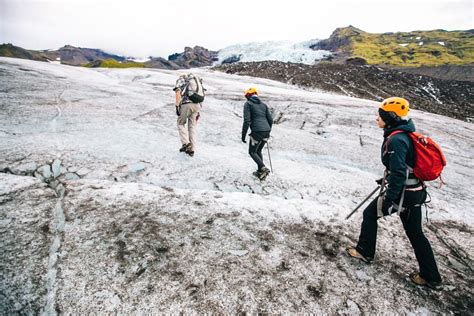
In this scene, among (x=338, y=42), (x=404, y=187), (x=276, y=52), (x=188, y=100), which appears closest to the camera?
(x=404, y=187)

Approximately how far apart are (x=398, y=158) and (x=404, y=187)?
0.56 metres

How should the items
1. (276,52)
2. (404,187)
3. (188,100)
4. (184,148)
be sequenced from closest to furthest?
(404,187) → (188,100) → (184,148) → (276,52)

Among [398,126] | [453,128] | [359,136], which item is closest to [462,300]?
[398,126]

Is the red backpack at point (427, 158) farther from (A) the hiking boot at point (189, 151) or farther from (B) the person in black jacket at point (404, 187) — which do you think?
(A) the hiking boot at point (189, 151)

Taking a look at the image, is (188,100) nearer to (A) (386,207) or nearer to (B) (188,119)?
(B) (188,119)

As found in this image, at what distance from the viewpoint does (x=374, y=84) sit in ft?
152

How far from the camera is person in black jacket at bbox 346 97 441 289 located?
4.37 meters

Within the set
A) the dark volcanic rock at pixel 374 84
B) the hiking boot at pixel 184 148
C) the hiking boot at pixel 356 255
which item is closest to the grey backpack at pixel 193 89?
the hiking boot at pixel 184 148

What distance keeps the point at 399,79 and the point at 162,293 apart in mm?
58285

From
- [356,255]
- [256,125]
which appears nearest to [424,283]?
[356,255]

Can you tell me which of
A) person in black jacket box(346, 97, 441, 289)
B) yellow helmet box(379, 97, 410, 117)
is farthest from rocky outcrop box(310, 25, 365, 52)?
person in black jacket box(346, 97, 441, 289)

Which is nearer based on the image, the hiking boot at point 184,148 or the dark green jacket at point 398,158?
the dark green jacket at point 398,158

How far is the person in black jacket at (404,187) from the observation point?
14.3 feet

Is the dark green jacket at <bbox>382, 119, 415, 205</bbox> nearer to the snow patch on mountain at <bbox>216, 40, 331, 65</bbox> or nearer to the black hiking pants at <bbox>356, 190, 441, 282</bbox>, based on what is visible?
the black hiking pants at <bbox>356, 190, 441, 282</bbox>
